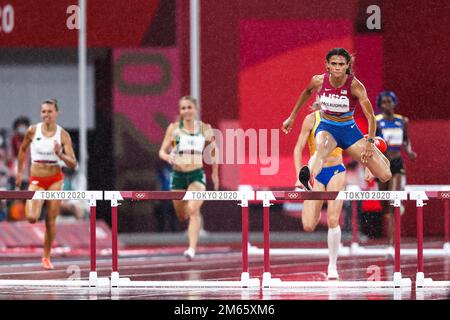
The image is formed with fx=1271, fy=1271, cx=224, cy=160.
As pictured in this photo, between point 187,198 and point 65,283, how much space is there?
5.12ft

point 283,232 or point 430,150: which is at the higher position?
point 430,150

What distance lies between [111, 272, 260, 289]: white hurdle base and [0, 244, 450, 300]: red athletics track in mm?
146

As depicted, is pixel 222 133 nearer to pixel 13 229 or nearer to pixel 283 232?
pixel 283 232

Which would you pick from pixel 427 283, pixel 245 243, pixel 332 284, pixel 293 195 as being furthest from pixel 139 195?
pixel 427 283

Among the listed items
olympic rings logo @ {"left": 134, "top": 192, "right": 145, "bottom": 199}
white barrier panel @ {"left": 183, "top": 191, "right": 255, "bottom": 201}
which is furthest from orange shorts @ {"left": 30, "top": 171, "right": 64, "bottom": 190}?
white barrier panel @ {"left": 183, "top": 191, "right": 255, "bottom": 201}

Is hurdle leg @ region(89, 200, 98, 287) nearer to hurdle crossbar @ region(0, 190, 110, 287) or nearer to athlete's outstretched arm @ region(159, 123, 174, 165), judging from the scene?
hurdle crossbar @ region(0, 190, 110, 287)

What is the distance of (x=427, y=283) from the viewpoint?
12.7 metres

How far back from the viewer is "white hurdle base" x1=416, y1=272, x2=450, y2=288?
1259cm

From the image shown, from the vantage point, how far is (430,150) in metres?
21.3

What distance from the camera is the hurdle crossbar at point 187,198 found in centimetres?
1248

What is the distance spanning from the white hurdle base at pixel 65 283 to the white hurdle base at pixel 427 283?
10.2 feet

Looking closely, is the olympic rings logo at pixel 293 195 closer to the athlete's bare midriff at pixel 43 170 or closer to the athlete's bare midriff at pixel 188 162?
the athlete's bare midriff at pixel 188 162
